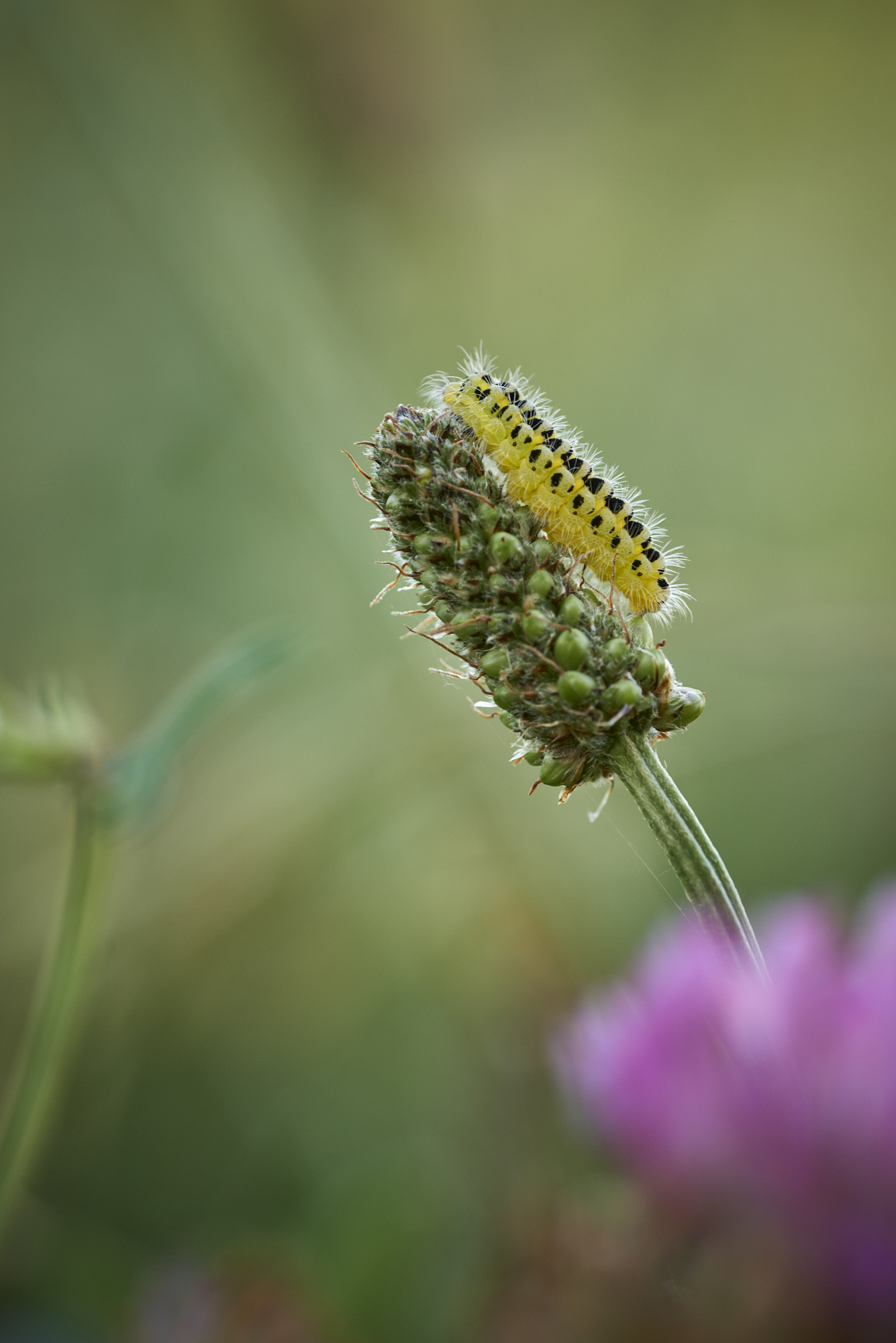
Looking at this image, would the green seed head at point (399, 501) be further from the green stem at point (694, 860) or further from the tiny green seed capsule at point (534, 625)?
the green stem at point (694, 860)

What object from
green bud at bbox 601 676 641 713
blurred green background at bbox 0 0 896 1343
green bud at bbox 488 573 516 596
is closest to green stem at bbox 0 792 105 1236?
blurred green background at bbox 0 0 896 1343

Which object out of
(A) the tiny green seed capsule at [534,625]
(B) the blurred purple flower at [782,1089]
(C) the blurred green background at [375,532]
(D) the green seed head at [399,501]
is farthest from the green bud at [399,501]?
(C) the blurred green background at [375,532]

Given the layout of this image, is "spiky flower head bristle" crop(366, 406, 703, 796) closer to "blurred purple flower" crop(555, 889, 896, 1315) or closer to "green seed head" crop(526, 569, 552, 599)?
"green seed head" crop(526, 569, 552, 599)

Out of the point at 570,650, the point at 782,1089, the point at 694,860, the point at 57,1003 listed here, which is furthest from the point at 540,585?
the point at 57,1003

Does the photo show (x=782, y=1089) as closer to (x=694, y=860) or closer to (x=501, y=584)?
(x=694, y=860)

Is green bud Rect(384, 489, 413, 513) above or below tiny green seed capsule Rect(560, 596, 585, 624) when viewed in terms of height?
above

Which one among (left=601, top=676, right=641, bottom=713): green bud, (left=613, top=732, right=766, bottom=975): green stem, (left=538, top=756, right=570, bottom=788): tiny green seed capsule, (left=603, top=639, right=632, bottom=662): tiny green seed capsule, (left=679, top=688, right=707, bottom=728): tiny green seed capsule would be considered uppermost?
(left=603, top=639, right=632, bottom=662): tiny green seed capsule
